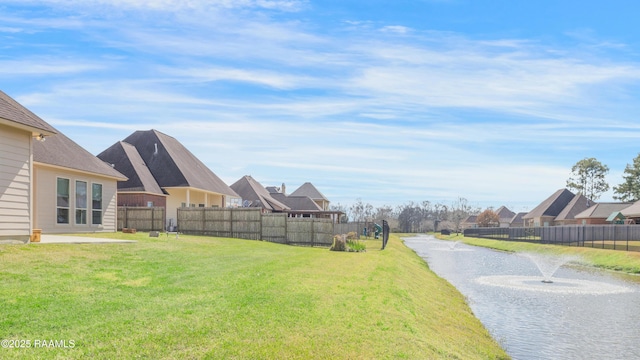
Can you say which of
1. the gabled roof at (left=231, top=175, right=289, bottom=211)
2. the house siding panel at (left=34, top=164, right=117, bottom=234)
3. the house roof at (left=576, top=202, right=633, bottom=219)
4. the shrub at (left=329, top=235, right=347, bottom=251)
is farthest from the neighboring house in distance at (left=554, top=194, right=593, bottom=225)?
the house siding panel at (left=34, top=164, right=117, bottom=234)

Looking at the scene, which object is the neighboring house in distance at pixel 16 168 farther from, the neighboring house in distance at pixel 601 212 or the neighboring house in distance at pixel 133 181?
the neighboring house in distance at pixel 601 212

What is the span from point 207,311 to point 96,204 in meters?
17.9

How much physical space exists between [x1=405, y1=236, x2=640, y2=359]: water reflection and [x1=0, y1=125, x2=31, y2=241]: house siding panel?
1460 cm

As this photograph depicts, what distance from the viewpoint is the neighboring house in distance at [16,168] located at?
16.0 meters

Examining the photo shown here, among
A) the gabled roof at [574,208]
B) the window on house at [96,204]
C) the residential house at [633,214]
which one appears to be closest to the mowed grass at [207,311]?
the window on house at [96,204]

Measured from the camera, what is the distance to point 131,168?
36.3 m

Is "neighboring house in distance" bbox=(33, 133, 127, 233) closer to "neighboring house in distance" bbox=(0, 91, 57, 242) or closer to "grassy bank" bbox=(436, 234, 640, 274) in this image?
"neighboring house in distance" bbox=(0, 91, 57, 242)

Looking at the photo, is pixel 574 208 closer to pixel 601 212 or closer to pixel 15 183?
pixel 601 212

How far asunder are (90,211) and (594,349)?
837 inches

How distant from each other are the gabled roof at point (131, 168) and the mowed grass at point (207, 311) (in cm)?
1826

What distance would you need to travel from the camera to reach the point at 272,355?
8102 mm

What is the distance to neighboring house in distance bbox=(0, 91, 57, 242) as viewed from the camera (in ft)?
52.4

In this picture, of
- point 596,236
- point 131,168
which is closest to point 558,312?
point 131,168

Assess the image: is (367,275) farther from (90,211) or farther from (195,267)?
(90,211)
